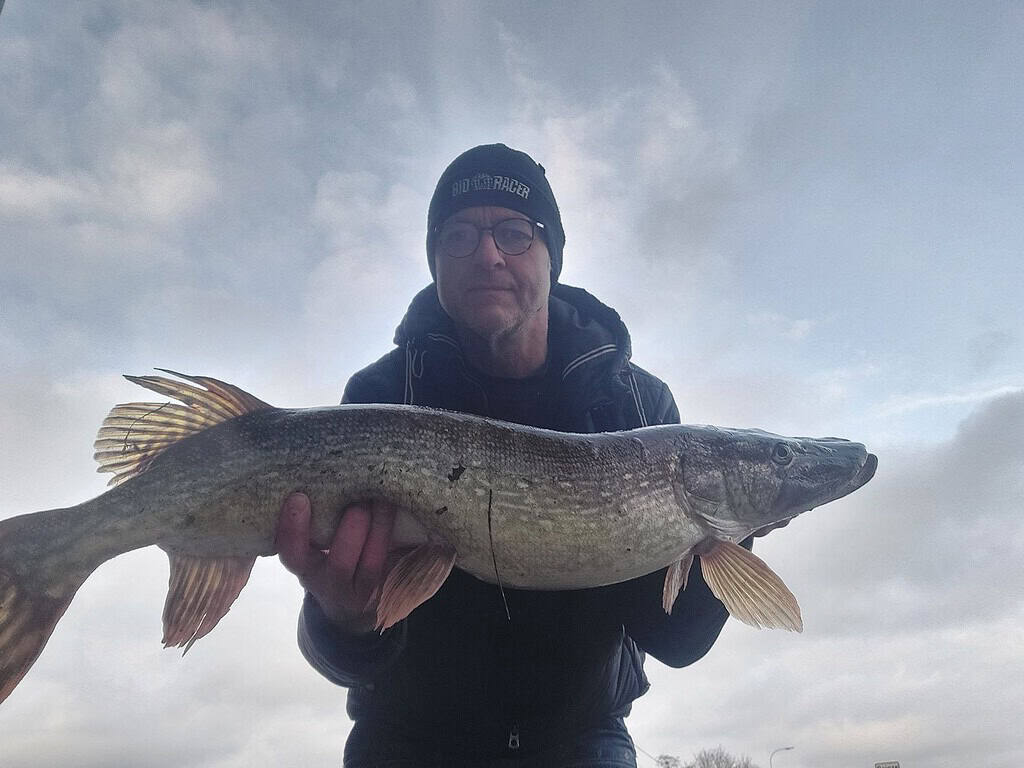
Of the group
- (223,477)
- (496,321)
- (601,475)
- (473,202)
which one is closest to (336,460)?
(223,477)

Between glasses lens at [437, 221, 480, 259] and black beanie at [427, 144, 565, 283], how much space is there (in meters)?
Answer: 0.12

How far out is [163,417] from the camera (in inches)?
94.0

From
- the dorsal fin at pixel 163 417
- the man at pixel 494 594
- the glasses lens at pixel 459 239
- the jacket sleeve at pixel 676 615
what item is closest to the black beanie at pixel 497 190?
the man at pixel 494 594

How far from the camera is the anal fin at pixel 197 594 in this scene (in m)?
2.27

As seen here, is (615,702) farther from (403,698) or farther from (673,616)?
(403,698)

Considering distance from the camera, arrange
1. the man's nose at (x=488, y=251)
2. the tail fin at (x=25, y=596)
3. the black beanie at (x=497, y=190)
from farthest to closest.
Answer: the black beanie at (x=497, y=190) → the man's nose at (x=488, y=251) → the tail fin at (x=25, y=596)

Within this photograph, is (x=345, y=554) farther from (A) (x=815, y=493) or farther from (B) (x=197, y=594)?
(A) (x=815, y=493)

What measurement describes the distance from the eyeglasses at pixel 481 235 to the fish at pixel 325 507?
1.54 m

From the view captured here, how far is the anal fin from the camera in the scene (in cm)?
227

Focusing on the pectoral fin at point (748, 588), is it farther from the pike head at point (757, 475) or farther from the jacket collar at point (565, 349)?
the jacket collar at point (565, 349)

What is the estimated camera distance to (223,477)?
2.24 metres

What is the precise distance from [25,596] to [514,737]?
6.17 feet

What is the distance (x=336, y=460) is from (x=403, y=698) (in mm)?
1214

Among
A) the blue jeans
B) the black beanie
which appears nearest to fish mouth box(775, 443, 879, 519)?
the blue jeans
